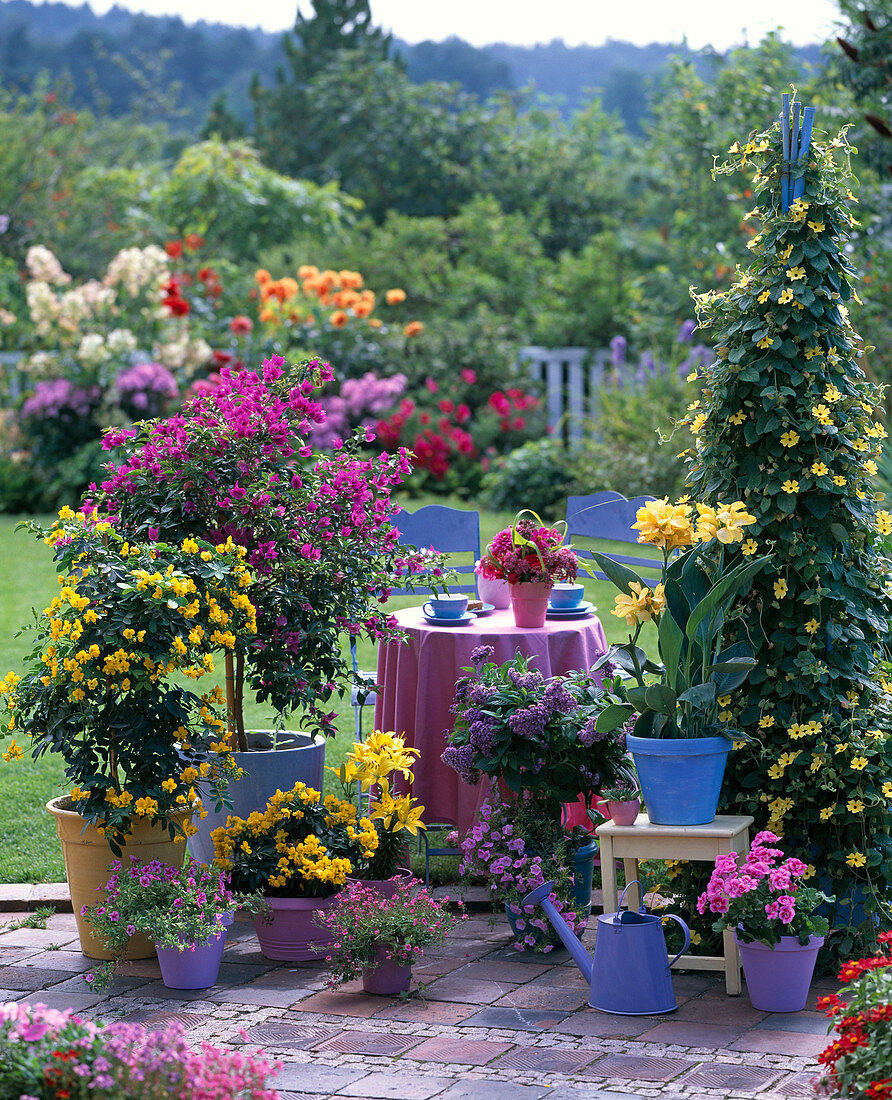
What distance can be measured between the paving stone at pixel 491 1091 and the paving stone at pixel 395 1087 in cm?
3

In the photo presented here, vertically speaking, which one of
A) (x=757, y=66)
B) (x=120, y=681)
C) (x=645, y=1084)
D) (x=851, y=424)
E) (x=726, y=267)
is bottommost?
(x=645, y=1084)

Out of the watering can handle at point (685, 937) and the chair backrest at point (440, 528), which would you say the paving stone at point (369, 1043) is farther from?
the chair backrest at point (440, 528)

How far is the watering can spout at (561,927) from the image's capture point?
3.52m

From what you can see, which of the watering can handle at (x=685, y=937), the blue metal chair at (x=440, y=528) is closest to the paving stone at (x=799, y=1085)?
the watering can handle at (x=685, y=937)

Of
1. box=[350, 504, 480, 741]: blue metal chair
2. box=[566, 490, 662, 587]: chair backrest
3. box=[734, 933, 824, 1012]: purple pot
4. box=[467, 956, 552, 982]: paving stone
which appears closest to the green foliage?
box=[566, 490, 662, 587]: chair backrest

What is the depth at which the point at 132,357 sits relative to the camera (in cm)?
1168

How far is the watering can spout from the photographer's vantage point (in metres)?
3.52

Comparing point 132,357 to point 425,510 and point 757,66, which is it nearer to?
point 757,66

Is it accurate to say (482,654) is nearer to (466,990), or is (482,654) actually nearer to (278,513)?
(278,513)

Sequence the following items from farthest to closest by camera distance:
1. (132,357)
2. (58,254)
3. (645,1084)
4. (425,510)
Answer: (58,254) < (132,357) < (425,510) < (645,1084)

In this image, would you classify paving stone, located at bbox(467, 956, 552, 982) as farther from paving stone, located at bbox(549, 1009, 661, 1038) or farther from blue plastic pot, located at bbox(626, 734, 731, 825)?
blue plastic pot, located at bbox(626, 734, 731, 825)

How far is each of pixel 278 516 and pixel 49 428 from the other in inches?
324

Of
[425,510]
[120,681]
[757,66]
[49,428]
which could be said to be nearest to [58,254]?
[49,428]

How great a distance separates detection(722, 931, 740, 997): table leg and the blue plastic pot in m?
→ 0.31
